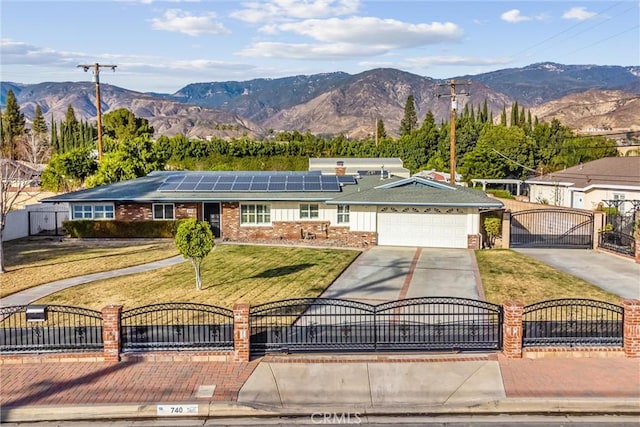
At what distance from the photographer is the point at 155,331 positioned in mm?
14516

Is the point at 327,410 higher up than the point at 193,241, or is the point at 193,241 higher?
the point at 193,241

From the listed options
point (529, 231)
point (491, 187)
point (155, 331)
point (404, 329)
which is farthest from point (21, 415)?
point (491, 187)

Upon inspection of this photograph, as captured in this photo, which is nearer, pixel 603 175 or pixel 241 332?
pixel 241 332

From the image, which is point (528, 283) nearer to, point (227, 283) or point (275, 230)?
point (227, 283)

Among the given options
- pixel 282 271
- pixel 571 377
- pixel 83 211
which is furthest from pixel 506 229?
pixel 83 211

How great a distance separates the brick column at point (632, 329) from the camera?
13227 millimetres

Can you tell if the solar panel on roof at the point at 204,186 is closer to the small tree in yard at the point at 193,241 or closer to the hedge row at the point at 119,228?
the hedge row at the point at 119,228

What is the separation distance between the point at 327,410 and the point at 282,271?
11827 mm

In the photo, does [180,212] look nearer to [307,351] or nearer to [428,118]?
[307,351]

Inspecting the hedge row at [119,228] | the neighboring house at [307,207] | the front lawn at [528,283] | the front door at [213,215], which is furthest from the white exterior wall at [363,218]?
the hedge row at [119,228]

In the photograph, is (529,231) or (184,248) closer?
(184,248)

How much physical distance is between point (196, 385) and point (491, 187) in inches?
2064

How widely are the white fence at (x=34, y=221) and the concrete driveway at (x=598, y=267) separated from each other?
1054 inches

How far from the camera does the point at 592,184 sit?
39719 mm
